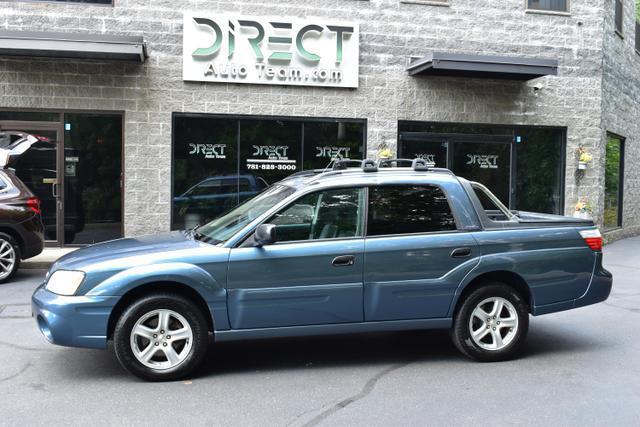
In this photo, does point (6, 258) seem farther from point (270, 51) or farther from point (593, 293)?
point (593, 293)

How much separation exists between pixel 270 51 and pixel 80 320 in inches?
355

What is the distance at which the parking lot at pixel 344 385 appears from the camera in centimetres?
453

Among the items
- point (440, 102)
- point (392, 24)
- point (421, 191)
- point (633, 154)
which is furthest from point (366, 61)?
point (633, 154)

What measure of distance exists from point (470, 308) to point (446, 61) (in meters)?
8.12

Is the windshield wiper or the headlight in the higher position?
the windshield wiper

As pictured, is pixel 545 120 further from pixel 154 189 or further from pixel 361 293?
pixel 361 293

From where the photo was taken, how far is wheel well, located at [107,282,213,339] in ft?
17.1

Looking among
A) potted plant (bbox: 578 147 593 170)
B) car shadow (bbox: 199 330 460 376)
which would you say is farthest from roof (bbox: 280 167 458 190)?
potted plant (bbox: 578 147 593 170)

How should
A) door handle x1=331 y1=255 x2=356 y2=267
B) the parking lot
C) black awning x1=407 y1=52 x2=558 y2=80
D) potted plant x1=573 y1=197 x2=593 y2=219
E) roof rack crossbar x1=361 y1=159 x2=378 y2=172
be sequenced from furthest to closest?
potted plant x1=573 y1=197 x2=593 y2=219 → black awning x1=407 y1=52 x2=558 y2=80 → roof rack crossbar x1=361 y1=159 x2=378 y2=172 → door handle x1=331 y1=255 x2=356 y2=267 → the parking lot

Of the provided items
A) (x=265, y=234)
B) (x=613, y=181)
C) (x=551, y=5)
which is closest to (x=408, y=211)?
(x=265, y=234)

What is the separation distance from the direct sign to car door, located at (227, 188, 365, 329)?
7923mm

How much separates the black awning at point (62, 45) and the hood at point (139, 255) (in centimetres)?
683

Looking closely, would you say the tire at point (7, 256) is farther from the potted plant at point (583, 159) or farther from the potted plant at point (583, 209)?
the potted plant at point (583, 159)

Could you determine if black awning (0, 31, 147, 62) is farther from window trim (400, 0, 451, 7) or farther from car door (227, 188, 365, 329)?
car door (227, 188, 365, 329)
